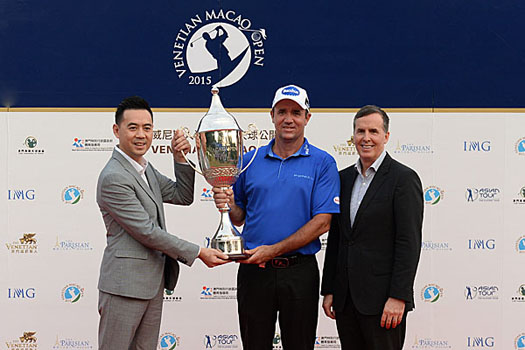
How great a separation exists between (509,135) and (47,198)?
330 cm

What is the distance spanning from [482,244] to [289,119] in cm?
204

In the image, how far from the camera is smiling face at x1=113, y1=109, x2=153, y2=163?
255 centimetres

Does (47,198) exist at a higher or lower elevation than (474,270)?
higher

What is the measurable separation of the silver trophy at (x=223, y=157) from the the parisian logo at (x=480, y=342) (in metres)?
2.23

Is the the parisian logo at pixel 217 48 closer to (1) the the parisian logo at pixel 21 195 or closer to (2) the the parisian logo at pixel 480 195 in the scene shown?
(1) the the parisian logo at pixel 21 195

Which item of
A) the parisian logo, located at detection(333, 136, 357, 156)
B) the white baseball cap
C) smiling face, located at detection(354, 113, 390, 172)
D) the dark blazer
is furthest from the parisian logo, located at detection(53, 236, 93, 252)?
smiling face, located at detection(354, 113, 390, 172)

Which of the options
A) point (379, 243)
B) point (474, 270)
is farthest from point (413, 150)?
point (379, 243)

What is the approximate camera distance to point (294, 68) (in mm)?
3986

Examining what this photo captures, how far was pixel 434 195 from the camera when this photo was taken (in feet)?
13.1

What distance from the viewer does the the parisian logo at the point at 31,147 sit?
396cm

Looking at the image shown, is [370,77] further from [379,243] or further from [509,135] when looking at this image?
[379,243]

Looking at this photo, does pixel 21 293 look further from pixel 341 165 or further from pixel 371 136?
pixel 371 136

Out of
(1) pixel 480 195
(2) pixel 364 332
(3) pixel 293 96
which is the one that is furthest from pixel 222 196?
(1) pixel 480 195

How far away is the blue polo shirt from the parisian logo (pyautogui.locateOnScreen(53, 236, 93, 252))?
5.42ft
